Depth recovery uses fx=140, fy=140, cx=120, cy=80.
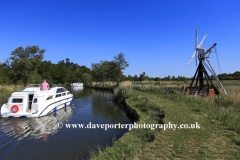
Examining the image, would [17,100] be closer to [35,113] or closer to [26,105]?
[26,105]

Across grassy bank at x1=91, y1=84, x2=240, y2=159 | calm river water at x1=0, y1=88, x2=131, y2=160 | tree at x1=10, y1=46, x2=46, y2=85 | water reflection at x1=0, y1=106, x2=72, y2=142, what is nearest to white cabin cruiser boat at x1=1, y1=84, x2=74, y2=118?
water reflection at x1=0, y1=106, x2=72, y2=142

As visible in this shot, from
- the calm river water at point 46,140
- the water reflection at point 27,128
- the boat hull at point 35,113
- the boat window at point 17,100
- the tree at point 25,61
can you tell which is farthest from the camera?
the tree at point 25,61

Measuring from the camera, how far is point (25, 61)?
39406 mm

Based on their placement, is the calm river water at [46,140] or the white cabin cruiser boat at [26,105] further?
the white cabin cruiser boat at [26,105]

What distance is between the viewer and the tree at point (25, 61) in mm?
39719

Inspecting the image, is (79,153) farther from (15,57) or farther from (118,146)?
(15,57)

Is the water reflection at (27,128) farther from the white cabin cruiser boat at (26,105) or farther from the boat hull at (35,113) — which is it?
the white cabin cruiser boat at (26,105)

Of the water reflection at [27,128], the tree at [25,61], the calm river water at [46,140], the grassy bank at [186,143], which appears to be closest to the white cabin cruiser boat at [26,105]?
the water reflection at [27,128]

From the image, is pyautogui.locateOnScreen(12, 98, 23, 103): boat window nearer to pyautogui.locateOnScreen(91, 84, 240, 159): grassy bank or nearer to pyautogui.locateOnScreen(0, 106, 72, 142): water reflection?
pyautogui.locateOnScreen(0, 106, 72, 142): water reflection

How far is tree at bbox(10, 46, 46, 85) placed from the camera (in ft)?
130

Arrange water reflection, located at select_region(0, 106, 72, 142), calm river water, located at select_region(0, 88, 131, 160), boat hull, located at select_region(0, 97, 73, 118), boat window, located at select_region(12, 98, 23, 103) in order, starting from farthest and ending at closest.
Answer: boat window, located at select_region(12, 98, 23, 103) < boat hull, located at select_region(0, 97, 73, 118) < water reflection, located at select_region(0, 106, 72, 142) < calm river water, located at select_region(0, 88, 131, 160)

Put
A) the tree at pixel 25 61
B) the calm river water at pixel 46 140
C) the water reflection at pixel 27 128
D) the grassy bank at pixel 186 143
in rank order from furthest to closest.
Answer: the tree at pixel 25 61, the water reflection at pixel 27 128, the calm river water at pixel 46 140, the grassy bank at pixel 186 143

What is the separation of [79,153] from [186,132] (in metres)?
4.36

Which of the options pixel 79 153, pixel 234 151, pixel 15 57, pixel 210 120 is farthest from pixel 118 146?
pixel 15 57
